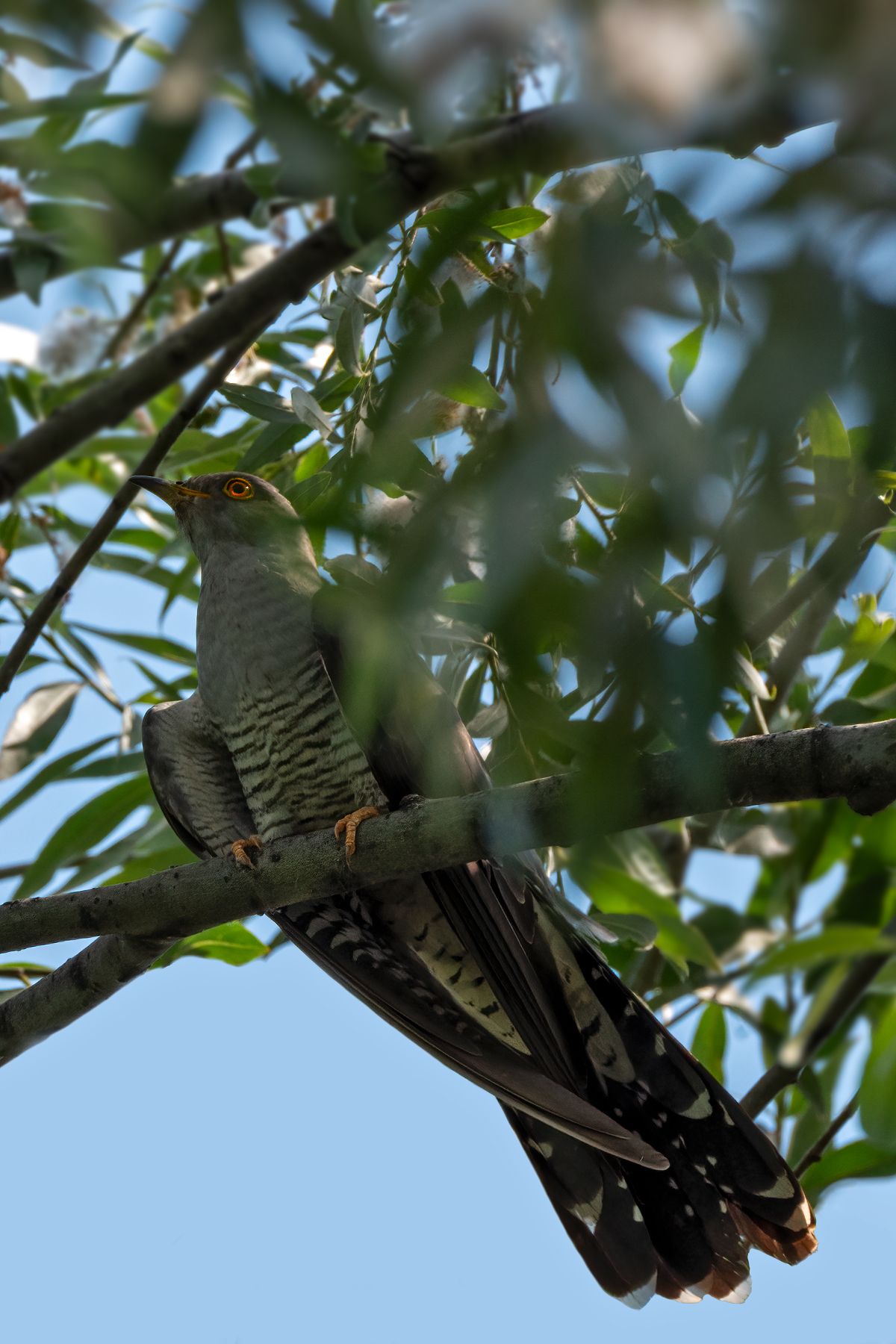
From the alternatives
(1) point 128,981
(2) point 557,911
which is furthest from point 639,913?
(1) point 128,981

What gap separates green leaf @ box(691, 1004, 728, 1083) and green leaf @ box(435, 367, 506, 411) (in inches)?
92.8

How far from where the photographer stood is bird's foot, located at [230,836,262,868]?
242cm

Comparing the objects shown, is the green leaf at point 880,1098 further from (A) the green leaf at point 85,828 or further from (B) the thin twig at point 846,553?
(A) the green leaf at point 85,828

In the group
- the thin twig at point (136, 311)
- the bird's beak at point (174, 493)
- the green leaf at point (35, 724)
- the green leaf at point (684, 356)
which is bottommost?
the green leaf at point (684, 356)

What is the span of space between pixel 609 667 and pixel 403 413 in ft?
0.99

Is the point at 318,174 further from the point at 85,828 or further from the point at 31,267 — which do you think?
the point at 85,828

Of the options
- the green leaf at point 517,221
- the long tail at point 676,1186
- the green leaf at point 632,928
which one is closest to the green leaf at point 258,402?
the green leaf at point 517,221

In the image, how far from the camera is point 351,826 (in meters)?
2.41

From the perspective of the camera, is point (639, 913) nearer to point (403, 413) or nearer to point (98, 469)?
point (403, 413)

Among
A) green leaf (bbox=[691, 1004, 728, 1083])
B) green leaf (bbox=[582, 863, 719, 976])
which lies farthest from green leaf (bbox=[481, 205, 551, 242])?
green leaf (bbox=[691, 1004, 728, 1083])

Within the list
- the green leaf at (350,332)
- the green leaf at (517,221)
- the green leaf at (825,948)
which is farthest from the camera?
the green leaf at (350,332)

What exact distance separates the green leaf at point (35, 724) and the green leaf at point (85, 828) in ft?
0.67

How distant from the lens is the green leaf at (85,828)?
3.46 metres

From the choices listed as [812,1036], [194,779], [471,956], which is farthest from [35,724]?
[812,1036]
